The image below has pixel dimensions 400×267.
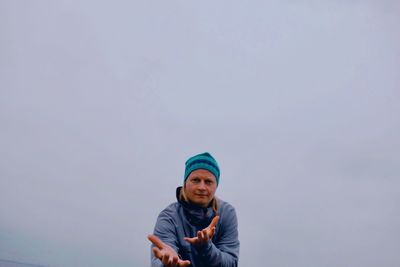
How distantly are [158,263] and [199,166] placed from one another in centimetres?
104

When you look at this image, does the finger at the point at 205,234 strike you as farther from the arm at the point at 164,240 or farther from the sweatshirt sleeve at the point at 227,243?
the sweatshirt sleeve at the point at 227,243

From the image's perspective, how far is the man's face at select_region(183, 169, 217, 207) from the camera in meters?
4.50

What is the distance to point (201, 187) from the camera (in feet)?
14.6

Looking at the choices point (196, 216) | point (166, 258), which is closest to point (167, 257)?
point (166, 258)

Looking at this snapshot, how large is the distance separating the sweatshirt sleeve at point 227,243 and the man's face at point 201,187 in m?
0.43

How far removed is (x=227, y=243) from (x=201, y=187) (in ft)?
2.44

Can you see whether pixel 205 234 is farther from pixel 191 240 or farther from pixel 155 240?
pixel 155 240

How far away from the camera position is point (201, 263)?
4.25 m

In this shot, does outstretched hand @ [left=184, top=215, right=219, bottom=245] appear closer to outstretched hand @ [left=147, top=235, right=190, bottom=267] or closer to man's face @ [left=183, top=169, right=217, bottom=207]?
outstretched hand @ [left=147, top=235, right=190, bottom=267]

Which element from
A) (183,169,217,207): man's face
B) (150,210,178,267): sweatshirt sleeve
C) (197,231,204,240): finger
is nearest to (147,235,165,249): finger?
(197,231,204,240): finger

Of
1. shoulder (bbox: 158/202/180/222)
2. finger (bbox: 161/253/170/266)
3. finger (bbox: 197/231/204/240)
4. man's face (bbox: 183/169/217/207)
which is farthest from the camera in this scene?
shoulder (bbox: 158/202/180/222)

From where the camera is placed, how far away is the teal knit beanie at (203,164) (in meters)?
4.57

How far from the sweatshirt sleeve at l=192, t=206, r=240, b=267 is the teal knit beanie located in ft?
1.79

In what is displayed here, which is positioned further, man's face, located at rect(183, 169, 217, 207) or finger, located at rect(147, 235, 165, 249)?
man's face, located at rect(183, 169, 217, 207)
